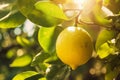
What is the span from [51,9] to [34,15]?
0.19 feet

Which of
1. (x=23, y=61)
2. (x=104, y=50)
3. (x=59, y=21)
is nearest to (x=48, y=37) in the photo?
(x=59, y=21)

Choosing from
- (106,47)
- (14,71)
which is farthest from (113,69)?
(14,71)

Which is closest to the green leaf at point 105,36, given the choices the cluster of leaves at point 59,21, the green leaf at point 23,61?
the cluster of leaves at point 59,21

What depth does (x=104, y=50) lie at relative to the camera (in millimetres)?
1302

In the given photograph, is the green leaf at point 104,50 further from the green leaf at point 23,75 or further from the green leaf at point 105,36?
the green leaf at point 23,75

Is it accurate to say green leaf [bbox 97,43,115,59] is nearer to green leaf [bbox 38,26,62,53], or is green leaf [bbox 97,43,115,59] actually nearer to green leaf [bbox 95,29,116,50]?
green leaf [bbox 95,29,116,50]

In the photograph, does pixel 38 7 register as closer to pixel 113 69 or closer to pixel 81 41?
pixel 81 41

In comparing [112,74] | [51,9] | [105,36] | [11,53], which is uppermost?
[51,9]

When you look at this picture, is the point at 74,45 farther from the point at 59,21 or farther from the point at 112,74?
the point at 112,74

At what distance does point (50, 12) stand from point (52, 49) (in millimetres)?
147

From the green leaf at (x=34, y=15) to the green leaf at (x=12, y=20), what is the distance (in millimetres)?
58

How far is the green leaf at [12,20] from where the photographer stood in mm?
1189

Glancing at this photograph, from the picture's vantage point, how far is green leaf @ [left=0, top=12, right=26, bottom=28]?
1.19 metres

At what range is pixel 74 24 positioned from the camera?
3.98 ft
